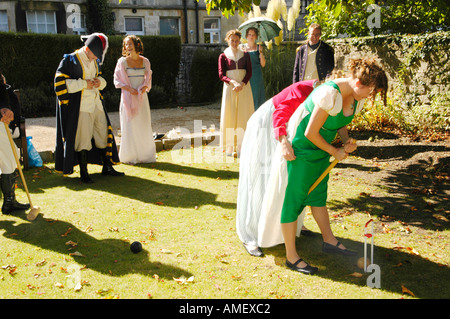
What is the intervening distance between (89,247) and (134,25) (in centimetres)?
2090

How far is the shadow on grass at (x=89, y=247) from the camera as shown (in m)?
4.29

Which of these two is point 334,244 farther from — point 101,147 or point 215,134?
point 215,134

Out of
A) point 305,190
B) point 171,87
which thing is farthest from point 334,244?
point 171,87

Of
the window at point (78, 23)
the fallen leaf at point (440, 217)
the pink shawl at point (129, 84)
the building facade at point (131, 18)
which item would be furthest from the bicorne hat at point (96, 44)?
the window at point (78, 23)

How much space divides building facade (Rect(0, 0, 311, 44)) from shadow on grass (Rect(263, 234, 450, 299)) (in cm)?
1630

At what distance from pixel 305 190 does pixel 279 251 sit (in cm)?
92

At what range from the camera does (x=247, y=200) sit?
4.59 m

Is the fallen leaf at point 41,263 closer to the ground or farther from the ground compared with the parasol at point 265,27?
closer to the ground

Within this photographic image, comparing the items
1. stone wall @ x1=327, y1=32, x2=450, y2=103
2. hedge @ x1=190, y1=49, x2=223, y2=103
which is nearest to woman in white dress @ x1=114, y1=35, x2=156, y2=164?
stone wall @ x1=327, y1=32, x2=450, y2=103

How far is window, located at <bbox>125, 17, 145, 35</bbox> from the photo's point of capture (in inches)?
928

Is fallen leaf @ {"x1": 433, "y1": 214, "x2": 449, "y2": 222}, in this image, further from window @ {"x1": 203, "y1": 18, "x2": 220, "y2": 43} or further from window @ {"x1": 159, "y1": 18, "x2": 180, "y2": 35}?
window @ {"x1": 203, "y1": 18, "x2": 220, "y2": 43}

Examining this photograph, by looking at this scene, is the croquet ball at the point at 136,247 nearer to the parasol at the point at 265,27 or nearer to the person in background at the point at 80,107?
the person in background at the point at 80,107

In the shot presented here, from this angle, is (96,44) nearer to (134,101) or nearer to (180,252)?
(134,101)

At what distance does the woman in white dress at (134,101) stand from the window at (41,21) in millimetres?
15682
